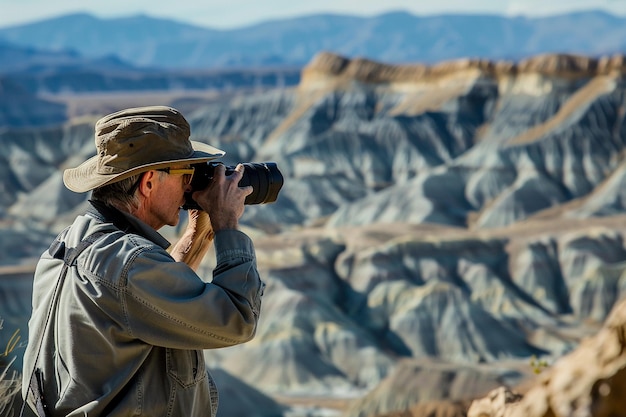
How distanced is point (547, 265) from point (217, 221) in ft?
171

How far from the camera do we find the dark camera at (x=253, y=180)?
4082 mm

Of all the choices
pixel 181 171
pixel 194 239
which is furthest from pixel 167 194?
pixel 194 239

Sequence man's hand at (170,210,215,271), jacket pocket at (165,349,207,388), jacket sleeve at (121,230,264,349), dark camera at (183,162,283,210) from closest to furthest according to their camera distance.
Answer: jacket sleeve at (121,230,264,349) → jacket pocket at (165,349,207,388) → dark camera at (183,162,283,210) → man's hand at (170,210,215,271)

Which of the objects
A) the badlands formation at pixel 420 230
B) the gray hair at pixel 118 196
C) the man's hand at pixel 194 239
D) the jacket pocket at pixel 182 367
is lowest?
the badlands formation at pixel 420 230

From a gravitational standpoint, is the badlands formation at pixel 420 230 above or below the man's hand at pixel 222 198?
below

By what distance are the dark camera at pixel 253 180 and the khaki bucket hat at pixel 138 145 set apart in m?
0.14

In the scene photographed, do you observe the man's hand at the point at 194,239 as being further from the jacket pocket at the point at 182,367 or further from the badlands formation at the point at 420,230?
the badlands formation at the point at 420,230

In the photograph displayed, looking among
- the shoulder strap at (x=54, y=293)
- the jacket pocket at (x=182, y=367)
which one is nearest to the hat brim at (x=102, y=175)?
the shoulder strap at (x=54, y=293)

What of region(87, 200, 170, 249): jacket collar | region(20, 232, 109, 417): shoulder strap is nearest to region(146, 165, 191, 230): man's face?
region(87, 200, 170, 249): jacket collar

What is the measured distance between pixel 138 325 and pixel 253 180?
89 centimetres

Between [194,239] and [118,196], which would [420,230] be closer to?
[194,239]

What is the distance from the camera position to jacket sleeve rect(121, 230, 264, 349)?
360 cm

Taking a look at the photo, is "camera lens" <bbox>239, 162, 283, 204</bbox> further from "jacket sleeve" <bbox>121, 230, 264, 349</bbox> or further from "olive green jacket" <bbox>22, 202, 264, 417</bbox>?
"jacket sleeve" <bbox>121, 230, 264, 349</bbox>

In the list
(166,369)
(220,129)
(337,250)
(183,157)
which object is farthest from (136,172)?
(220,129)
